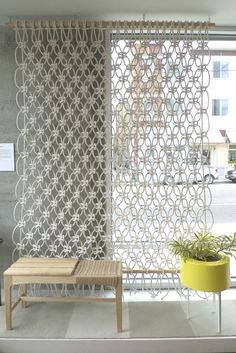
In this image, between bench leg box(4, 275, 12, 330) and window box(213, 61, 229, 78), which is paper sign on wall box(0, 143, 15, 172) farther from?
window box(213, 61, 229, 78)

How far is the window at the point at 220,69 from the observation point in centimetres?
316

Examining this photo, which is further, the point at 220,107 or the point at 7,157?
the point at 220,107

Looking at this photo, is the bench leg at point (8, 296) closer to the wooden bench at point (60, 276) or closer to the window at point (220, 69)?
the wooden bench at point (60, 276)

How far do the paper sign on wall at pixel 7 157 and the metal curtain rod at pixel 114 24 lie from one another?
103cm

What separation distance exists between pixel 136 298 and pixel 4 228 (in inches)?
54.4

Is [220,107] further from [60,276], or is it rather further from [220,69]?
[60,276]

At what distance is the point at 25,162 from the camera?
2.94m

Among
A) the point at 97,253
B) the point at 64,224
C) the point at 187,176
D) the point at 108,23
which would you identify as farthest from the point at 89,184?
the point at 108,23

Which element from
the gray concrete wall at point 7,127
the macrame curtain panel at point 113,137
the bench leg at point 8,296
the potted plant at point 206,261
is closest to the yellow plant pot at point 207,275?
the potted plant at point 206,261

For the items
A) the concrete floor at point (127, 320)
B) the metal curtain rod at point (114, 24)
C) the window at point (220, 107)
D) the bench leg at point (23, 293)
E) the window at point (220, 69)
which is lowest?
the concrete floor at point (127, 320)

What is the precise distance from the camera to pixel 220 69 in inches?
125

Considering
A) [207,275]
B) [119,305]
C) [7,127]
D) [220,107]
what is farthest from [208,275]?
[7,127]

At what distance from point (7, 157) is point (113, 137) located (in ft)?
3.26
